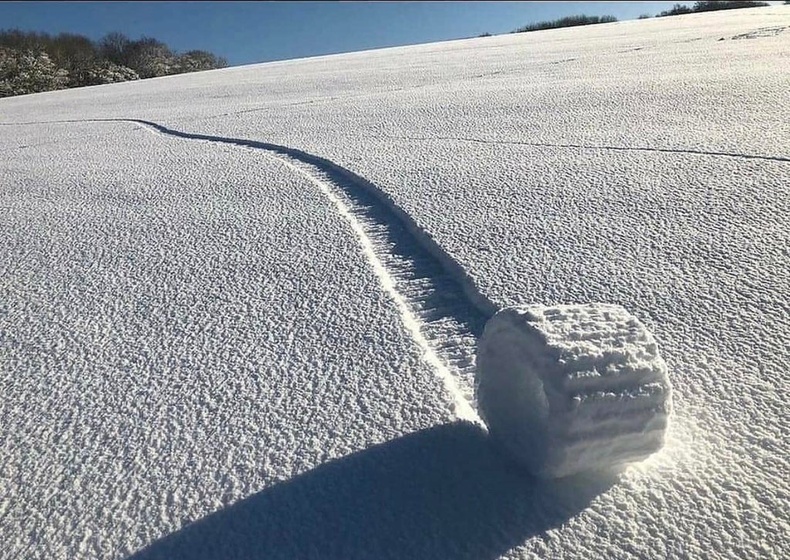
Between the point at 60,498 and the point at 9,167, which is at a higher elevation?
the point at 9,167

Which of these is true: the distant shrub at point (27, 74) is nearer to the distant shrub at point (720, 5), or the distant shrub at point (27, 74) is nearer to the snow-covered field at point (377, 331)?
the snow-covered field at point (377, 331)

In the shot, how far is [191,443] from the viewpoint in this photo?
975 millimetres

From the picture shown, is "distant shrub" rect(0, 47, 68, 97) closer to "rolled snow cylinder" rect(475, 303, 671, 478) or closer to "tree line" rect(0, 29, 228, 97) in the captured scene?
"tree line" rect(0, 29, 228, 97)

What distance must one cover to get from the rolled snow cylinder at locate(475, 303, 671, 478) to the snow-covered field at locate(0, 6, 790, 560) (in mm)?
51

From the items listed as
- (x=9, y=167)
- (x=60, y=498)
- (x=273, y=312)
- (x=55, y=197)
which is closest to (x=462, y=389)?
(x=273, y=312)

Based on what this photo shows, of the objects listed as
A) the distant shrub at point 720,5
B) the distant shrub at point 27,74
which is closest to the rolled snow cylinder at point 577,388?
the distant shrub at point 27,74

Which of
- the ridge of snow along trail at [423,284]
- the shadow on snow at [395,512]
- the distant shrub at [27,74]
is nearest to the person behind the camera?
the shadow on snow at [395,512]

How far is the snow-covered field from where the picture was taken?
2.65ft

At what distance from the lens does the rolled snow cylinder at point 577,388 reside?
0.77 meters

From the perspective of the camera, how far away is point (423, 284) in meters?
1.46

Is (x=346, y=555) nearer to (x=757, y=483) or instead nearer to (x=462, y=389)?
(x=462, y=389)

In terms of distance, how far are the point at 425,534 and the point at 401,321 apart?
1.77ft

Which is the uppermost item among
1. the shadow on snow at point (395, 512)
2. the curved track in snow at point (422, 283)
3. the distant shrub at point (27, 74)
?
the distant shrub at point (27, 74)

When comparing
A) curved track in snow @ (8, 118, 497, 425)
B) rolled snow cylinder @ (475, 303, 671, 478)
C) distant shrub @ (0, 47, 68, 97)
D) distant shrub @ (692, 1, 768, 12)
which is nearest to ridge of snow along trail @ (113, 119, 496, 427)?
curved track in snow @ (8, 118, 497, 425)
